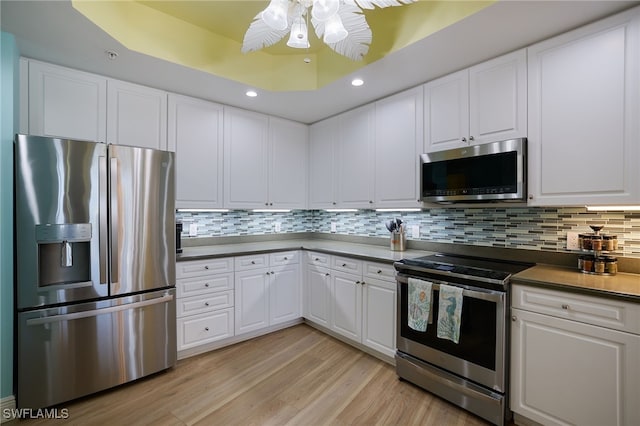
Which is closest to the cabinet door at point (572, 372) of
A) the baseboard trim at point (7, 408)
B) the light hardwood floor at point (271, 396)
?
the light hardwood floor at point (271, 396)

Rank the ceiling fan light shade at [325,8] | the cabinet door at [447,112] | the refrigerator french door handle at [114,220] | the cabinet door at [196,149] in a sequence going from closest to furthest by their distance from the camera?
the ceiling fan light shade at [325,8], the refrigerator french door handle at [114,220], the cabinet door at [447,112], the cabinet door at [196,149]

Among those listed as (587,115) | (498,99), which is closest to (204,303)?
(498,99)

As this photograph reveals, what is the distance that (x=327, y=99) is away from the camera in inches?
115

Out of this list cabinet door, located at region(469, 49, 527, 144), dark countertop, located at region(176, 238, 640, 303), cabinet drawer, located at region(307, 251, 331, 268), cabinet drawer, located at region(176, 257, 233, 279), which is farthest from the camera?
cabinet drawer, located at region(307, 251, 331, 268)

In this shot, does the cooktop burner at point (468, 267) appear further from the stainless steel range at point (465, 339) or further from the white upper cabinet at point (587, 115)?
the white upper cabinet at point (587, 115)

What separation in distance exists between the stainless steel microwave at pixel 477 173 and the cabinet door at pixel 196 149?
6.55 ft

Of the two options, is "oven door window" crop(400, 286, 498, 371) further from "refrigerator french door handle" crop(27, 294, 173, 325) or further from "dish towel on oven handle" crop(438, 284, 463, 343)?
"refrigerator french door handle" crop(27, 294, 173, 325)

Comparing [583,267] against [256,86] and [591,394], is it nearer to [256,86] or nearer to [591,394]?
[591,394]

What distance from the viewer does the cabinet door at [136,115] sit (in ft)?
7.98

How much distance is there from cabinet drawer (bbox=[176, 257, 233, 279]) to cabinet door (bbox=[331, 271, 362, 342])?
1.01 metres

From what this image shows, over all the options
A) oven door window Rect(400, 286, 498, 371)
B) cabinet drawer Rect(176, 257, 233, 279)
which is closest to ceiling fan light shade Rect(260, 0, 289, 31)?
oven door window Rect(400, 286, 498, 371)

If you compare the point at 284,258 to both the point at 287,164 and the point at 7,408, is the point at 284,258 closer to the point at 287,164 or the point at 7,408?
the point at 287,164

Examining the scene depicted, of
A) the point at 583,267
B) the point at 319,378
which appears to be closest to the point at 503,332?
the point at 583,267

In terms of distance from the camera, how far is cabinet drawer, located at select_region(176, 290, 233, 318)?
2514mm
